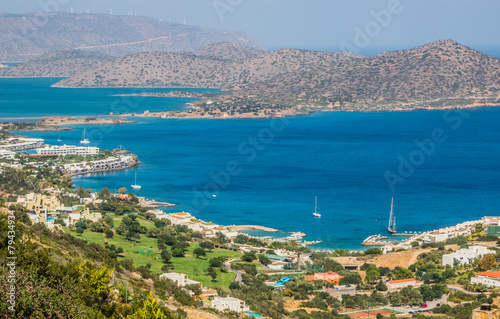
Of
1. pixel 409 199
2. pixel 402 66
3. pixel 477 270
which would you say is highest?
pixel 402 66

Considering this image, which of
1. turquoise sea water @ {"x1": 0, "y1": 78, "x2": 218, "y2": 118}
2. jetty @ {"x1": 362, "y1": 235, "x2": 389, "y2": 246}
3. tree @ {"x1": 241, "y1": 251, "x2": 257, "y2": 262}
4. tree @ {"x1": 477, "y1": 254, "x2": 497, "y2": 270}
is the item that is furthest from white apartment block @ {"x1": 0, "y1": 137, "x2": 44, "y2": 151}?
tree @ {"x1": 477, "y1": 254, "x2": 497, "y2": 270}

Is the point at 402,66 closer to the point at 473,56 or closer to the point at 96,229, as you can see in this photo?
the point at 473,56

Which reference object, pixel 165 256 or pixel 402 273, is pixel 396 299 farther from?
pixel 165 256

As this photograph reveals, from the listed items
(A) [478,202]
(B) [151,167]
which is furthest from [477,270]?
(B) [151,167]

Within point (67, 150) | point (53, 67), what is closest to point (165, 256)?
point (67, 150)

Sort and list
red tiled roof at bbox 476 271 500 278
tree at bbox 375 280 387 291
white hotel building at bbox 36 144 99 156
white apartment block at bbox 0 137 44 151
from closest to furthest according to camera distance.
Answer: tree at bbox 375 280 387 291 → red tiled roof at bbox 476 271 500 278 → white hotel building at bbox 36 144 99 156 → white apartment block at bbox 0 137 44 151

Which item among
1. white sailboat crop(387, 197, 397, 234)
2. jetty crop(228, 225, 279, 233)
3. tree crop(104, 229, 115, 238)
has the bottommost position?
tree crop(104, 229, 115, 238)

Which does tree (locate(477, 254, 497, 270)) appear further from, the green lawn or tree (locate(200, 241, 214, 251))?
tree (locate(200, 241, 214, 251))
